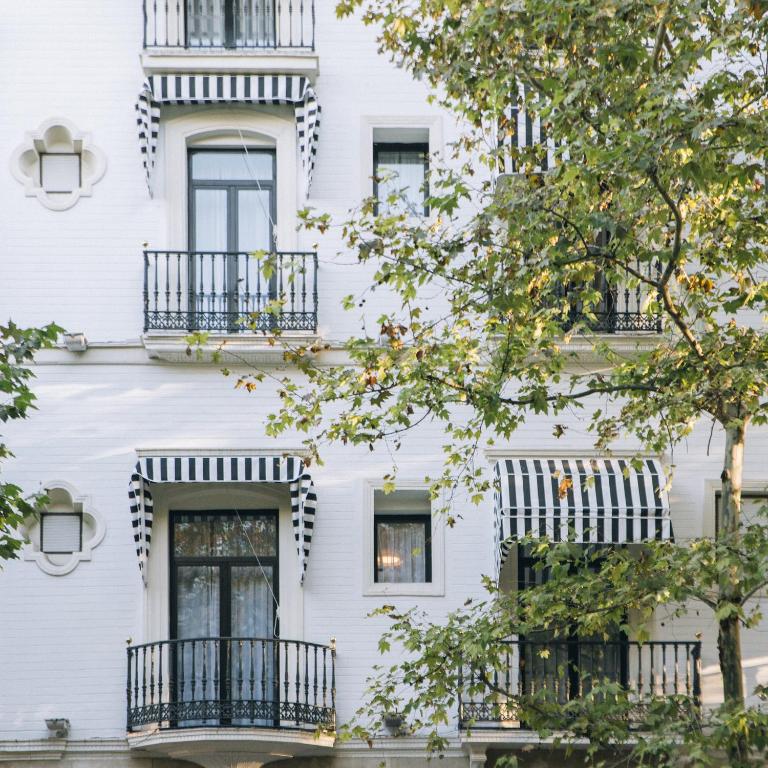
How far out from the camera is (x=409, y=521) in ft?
68.3

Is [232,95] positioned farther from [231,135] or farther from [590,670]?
[590,670]

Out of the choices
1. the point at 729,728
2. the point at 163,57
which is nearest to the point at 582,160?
the point at 729,728

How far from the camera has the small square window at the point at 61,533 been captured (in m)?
20.4

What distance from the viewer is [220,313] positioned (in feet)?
67.3

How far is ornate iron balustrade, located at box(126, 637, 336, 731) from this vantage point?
1959 cm

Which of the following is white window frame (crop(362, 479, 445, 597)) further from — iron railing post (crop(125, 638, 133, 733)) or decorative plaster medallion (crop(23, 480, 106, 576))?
decorative plaster medallion (crop(23, 480, 106, 576))

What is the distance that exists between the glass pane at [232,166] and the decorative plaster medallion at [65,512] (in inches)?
171

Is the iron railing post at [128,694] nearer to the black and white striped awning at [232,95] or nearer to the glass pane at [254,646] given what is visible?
the glass pane at [254,646]

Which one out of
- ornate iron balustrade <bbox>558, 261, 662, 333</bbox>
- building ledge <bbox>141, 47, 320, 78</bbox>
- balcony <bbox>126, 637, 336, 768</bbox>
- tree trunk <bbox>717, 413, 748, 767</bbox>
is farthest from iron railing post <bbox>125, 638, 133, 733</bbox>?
tree trunk <bbox>717, 413, 748, 767</bbox>

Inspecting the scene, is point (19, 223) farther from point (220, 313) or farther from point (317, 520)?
point (317, 520)

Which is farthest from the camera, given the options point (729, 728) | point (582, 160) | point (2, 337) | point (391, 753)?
point (391, 753)

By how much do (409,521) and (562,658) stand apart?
8.24 ft

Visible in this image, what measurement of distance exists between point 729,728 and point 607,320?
7.34 meters

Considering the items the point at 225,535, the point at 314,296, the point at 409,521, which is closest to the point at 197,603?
the point at 225,535
